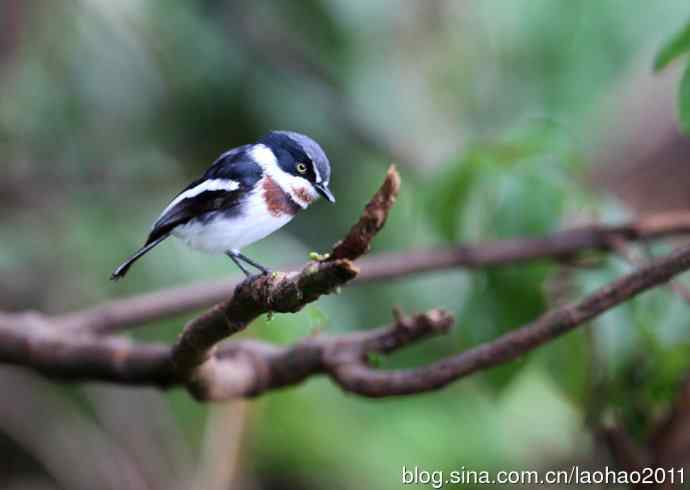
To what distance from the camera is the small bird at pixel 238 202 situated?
7.07 feet

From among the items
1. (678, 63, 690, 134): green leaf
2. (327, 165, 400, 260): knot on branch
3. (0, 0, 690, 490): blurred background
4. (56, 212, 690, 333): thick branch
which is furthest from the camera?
(0, 0, 690, 490): blurred background

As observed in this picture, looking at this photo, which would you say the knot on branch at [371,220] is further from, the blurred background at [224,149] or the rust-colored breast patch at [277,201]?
the blurred background at [224,149]

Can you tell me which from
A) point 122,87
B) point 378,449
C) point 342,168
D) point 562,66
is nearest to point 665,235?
point 562,66

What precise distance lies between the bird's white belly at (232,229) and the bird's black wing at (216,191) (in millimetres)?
28

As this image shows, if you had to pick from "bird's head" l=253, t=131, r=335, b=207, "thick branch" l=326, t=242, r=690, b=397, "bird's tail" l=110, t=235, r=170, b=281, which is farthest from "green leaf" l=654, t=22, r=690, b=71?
"bird's tail" l=110, t=235, r=170, b=281

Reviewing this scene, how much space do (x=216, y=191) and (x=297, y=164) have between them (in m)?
0.24

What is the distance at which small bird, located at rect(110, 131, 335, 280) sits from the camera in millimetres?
2154

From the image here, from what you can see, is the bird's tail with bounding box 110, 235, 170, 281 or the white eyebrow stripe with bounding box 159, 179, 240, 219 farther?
the white eyebrow stripe with bounding box 159, 179, 240, 219

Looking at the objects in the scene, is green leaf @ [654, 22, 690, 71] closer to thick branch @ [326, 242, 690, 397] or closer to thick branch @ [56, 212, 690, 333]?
thick branch @ [326, 242, 690, 397]

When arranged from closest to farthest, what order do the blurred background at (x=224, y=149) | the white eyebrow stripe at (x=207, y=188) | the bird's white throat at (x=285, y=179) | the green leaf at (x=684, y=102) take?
the green leaf at (x=684, y=102), the bird's white throat at (x=285, y=179), the white eyebrow stripe at (x=207, y=188), the blurred background at (x=224, y=149)

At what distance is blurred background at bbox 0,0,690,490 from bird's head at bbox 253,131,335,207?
121 cm

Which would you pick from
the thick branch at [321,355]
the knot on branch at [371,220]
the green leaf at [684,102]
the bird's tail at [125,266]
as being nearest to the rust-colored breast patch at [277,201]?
the bird's tail at [125,266]

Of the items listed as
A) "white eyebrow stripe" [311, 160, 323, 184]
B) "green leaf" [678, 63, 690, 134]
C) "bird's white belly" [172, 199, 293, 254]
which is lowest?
"bird's white belly" [172, 199, 293, 254]

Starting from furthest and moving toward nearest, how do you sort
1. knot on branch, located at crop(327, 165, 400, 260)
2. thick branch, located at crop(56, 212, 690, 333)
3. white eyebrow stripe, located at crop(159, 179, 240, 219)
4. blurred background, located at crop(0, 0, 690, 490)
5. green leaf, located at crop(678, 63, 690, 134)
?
blurred background, located at crop(0, 0, 690, 490), thick branch, located at crop(56, 212, 690, 333), white eyebrow stripe, located at crop(159, 179, 240, 219), green leaf, located at crop(678, 63, 690, 134), knot on branch, located at crop(327, 165, 400, 260)
